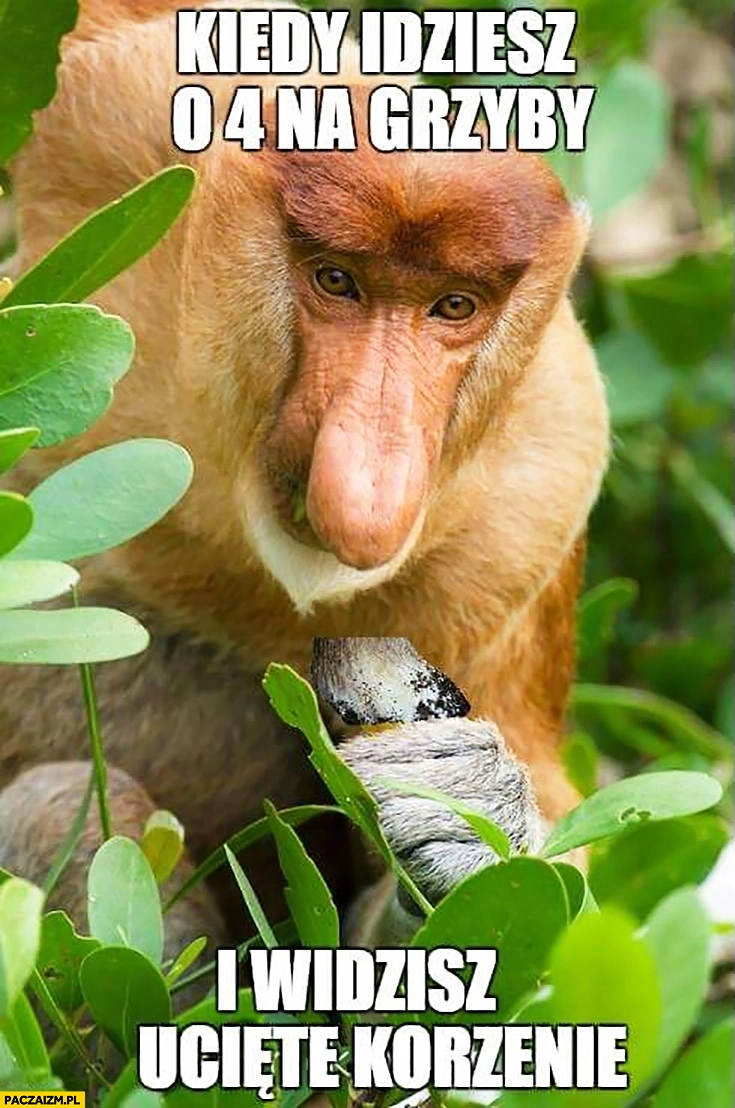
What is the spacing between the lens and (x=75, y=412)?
1.56 meters

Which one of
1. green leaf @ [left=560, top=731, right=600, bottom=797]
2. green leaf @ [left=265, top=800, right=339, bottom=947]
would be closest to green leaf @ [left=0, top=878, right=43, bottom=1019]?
green leaf @ [left=265, top=800, right=339, bottom=947]

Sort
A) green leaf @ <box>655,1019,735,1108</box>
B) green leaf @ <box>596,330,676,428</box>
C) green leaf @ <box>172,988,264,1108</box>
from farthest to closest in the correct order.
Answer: green leaf @ <box>596,330,676,428</box> → green leaf @ <box>172,988,264,1108</box> → green leaf @ <box>655,1019,735,1108</box>

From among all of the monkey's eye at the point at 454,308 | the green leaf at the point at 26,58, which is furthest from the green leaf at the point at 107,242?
the monkey's eye at the point at 454,308

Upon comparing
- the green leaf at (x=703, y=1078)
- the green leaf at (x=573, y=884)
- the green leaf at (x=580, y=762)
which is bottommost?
the green leaf at (x=580, y=762)

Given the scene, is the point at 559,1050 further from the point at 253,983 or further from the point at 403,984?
the point at 253,983

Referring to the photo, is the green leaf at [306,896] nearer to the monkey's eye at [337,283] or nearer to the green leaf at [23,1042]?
the green leaf at [23,1042]

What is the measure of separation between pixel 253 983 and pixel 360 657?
0.46 metres

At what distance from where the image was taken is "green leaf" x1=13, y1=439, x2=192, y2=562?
1.54m

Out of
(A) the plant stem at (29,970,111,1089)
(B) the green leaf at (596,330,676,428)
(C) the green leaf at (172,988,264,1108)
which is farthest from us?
(B) the green leaf at (596,330,676,428)

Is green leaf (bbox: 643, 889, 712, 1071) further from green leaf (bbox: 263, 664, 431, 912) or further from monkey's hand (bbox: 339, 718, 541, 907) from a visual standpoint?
monkey's hand (bbox: 339, 718, 541, 907)

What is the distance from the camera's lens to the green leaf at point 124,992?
60.3 inches

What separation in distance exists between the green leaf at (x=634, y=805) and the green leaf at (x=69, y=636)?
41 centimetres

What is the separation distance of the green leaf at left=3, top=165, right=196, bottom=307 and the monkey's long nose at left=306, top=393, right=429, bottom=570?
279mm

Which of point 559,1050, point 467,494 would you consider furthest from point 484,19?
point 559,1050
